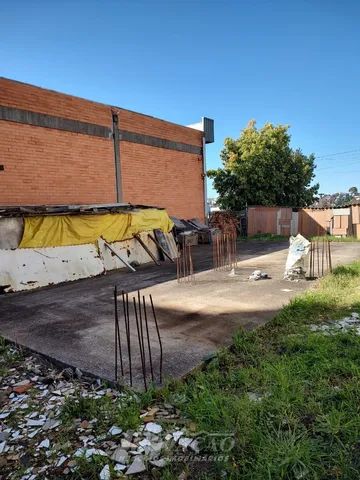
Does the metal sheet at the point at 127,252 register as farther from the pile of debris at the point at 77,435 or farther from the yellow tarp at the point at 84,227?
the pile of debris at the point at 77,435

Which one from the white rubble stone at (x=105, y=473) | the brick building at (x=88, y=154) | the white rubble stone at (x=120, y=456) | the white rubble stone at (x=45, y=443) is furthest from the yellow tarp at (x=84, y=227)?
the white rubble stone at (x=105, y=473)

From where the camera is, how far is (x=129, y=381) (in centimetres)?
329

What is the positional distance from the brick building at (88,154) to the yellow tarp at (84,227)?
78.8 inches

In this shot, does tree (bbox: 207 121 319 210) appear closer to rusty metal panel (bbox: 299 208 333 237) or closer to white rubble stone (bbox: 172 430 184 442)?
rusty metal panel (bbox: 299 208 333 237)

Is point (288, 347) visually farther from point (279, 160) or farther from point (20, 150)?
point (279, 160)

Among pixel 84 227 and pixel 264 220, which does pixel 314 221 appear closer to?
pixel 264 220

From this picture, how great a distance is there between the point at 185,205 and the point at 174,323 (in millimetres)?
11335

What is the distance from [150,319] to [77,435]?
8.38 ft

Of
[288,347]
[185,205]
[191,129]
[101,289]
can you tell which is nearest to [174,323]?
[288,347]

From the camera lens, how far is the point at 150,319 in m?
5.11

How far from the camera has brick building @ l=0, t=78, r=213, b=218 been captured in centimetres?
965

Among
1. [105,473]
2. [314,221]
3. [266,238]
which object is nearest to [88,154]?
[105,473]

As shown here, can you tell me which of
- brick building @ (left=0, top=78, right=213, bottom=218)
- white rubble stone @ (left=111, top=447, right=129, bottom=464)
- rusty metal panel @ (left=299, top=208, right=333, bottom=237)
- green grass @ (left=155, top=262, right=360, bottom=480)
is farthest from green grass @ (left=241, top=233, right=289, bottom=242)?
white rubble stone @ (left=111, top=447, right=129, bottom=464)

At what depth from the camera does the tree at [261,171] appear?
20391mm
